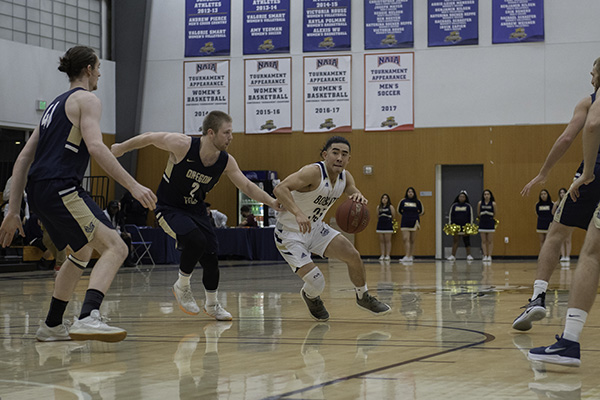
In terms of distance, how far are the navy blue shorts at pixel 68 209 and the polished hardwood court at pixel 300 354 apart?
712 mm

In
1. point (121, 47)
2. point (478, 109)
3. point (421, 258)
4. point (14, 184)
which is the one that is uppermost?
point (121, 47)

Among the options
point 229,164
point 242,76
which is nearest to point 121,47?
point 242,76

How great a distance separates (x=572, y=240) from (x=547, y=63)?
435cm

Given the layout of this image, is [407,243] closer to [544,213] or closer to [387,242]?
[387,242]

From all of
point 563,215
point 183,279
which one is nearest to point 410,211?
point 183,279

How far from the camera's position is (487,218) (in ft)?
65.5

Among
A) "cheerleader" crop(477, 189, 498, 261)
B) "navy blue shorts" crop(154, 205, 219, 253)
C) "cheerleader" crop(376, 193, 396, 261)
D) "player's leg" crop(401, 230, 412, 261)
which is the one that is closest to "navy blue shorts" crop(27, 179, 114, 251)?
"navy blue shorts" crop(154, 205, 219, 253)

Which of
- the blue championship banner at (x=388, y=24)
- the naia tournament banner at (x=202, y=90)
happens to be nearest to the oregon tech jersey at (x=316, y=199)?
the blue championship banner at (x=388, y=24)

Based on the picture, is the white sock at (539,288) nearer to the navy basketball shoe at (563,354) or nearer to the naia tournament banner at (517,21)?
the navy basketball shoe at (563,354)

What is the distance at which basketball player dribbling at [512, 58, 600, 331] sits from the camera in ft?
17.6

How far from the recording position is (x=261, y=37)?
22.0m

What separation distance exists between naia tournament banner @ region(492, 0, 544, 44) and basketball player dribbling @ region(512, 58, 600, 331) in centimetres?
1550

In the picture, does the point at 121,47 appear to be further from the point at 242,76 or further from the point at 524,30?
the point at 524,30

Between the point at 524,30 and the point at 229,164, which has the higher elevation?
the point at 524,30
